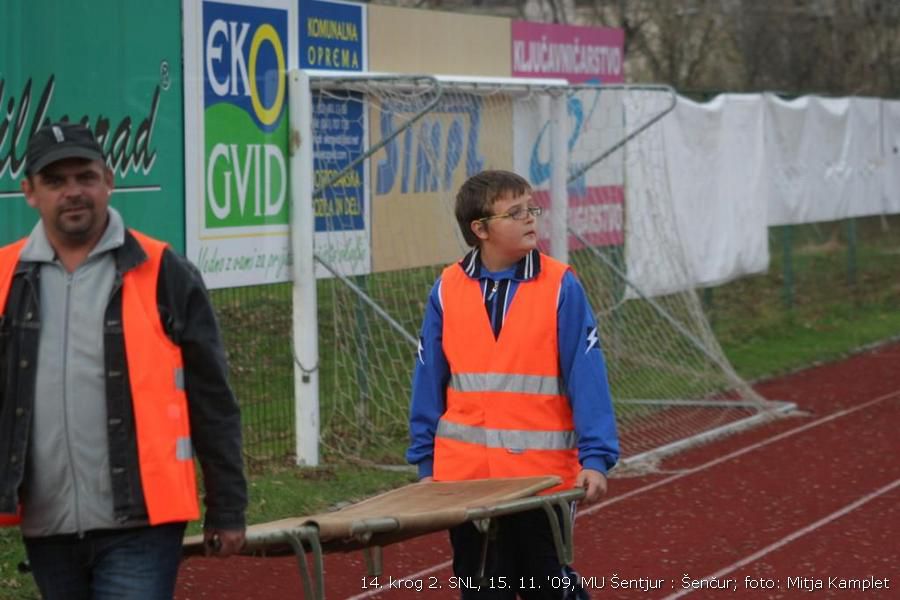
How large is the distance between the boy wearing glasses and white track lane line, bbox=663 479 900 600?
2.32 metres

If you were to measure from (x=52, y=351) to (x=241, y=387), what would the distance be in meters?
6.93

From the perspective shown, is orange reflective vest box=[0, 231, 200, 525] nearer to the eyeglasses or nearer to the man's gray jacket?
the man's gray jacket

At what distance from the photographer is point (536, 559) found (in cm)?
516

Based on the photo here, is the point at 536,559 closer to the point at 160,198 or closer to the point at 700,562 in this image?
the point at 700,562

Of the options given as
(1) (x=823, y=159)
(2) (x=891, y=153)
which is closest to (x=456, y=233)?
(1) (x=823, y=159)

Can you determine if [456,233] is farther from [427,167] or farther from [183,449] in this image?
[183,449]

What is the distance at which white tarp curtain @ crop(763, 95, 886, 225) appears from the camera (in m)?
17.1

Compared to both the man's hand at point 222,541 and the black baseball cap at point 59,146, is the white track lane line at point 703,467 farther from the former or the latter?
the black baseball cap at point 59,146

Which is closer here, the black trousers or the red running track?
the black trousers

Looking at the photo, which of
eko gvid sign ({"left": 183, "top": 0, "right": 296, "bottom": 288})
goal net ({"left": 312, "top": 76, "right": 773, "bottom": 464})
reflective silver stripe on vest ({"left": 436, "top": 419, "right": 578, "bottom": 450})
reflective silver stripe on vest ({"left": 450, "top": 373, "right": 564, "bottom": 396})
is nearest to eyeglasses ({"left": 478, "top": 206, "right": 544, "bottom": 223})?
reflective silver stripe on vest ({"left": 450, "top": 373, "right": 564, "bottom": 396})

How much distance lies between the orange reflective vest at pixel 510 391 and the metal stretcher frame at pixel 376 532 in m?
0.17

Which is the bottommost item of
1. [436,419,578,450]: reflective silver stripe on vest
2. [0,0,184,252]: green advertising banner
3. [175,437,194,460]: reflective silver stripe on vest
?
[436,419,578,450]: reflective silver stripe on vest

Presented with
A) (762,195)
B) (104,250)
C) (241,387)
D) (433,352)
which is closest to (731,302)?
(762,195)

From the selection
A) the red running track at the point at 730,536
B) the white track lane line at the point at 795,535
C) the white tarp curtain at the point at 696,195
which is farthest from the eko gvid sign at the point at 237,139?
the white tarp curtain at the point at 696,195
